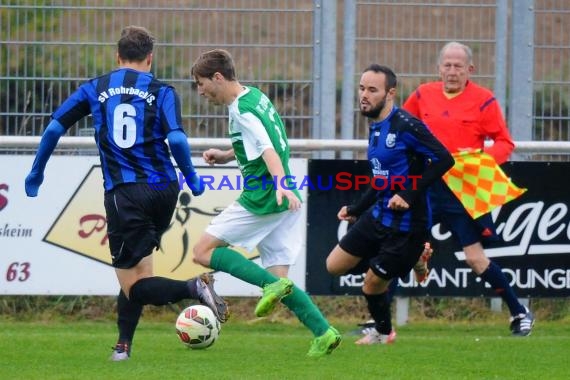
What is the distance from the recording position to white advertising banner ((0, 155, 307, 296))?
30.6ft

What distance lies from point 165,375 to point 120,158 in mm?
1221

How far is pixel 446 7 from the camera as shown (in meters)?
Answer: 10.7

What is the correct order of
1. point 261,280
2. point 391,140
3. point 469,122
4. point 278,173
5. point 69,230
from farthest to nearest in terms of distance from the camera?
point 69,230 < point 469,122 < point 391,140 < point 261,280 < point 278,173

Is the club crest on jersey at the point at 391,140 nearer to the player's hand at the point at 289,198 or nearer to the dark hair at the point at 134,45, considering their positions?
the player's hand at the point at 289,198

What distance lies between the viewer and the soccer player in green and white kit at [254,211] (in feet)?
23.0

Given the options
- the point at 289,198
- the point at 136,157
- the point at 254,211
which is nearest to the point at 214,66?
the point at 136,157

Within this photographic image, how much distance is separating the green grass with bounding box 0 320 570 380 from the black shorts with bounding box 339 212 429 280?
1.76ft

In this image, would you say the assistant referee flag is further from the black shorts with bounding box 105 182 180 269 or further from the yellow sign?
the black shorts with bounding box 105 182 180 269

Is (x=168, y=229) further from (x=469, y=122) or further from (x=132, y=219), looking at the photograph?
(x=132, y=219)

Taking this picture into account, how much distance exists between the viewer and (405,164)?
25.1 feet

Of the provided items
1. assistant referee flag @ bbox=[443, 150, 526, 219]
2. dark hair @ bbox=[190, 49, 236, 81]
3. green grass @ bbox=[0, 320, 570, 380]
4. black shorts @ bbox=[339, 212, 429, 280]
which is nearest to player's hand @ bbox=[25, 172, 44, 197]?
green grass @ bbox=[0, 320, 570, 380]

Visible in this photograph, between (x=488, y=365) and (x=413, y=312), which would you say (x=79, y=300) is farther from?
(x=488, y=365)

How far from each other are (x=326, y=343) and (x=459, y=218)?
199 cm

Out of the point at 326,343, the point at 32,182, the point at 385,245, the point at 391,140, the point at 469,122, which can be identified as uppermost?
the point at 469,122
